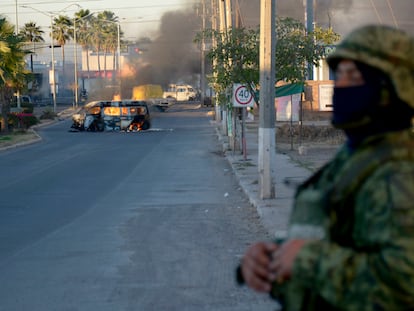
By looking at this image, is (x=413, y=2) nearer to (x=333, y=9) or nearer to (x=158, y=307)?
(x=333, y=9)

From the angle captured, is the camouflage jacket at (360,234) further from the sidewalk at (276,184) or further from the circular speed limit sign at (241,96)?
the circular speed limit sign at (241,96)

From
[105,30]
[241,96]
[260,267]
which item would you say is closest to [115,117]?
[241,96]

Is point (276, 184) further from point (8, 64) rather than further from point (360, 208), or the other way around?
point (8, 64)

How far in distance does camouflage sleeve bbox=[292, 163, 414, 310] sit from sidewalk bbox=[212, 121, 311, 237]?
55 centimetres

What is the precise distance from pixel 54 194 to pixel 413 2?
2340 inches

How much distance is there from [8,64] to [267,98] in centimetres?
2882

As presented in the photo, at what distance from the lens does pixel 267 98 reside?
608 inches

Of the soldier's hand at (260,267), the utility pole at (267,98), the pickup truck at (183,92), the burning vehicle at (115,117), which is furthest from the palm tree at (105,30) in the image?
the soldier's hand at (260,267)

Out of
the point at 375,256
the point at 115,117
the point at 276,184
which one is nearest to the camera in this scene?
the point at 375,256

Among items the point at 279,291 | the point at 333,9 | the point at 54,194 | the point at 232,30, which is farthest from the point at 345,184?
the point at 333,9

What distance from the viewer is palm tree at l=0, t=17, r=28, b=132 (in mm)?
40875

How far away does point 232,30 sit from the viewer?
2122 centimetres

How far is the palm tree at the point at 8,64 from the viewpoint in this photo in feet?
134

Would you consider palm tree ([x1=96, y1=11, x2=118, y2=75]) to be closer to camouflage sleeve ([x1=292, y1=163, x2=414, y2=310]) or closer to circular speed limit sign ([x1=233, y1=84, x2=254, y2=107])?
circular speed limit sign ([x1=233, y1=84, x2=254, y2=107])
